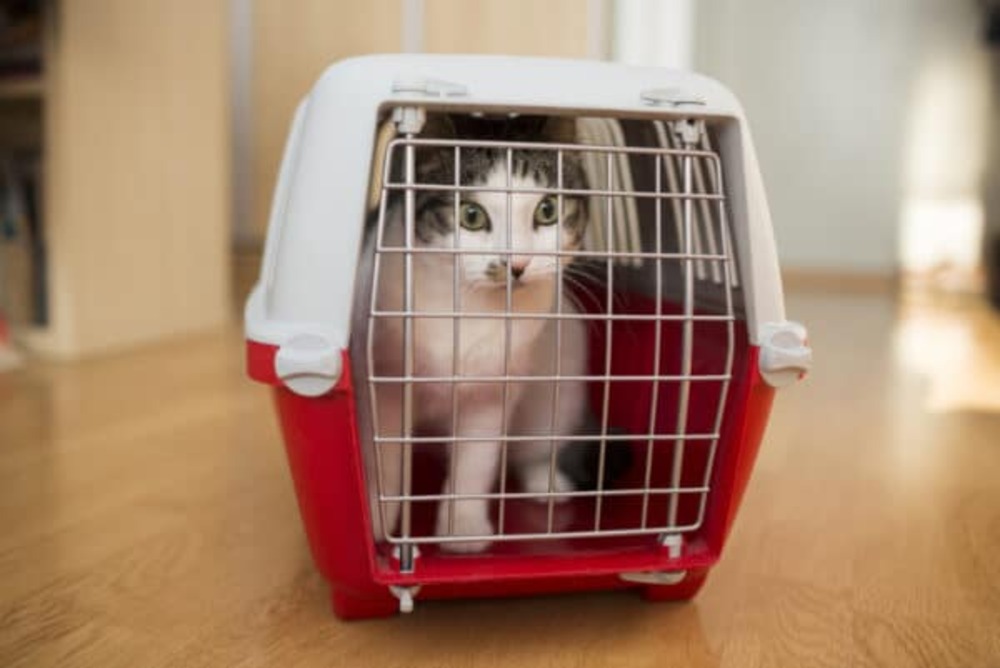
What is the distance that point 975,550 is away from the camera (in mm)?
977

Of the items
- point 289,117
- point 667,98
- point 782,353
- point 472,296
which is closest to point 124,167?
point 289,117

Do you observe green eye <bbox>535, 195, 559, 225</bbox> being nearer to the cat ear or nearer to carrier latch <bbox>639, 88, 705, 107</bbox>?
the cat ear

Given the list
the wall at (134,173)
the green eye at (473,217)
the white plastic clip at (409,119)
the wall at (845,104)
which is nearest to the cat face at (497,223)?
the green eye at (473,217)

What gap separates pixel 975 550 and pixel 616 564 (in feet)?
1.64

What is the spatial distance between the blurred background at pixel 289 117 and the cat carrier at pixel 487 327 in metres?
1.34

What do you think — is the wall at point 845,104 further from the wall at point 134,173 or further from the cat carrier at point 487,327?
the cat carrier at point 487,327

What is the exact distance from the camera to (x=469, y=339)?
86 centimetres

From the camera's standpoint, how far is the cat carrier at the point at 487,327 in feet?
2.25

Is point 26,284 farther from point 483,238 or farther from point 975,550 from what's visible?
point 975,550

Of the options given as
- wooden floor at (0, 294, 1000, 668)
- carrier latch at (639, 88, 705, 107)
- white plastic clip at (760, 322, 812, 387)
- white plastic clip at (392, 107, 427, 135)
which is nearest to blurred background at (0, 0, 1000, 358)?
wooden floor at (0, 294, 1000, 668)

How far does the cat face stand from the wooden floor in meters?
0.32

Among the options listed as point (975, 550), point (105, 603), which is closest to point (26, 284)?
point (105, 603)

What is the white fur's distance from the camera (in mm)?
847

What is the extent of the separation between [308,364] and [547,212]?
0.35m
